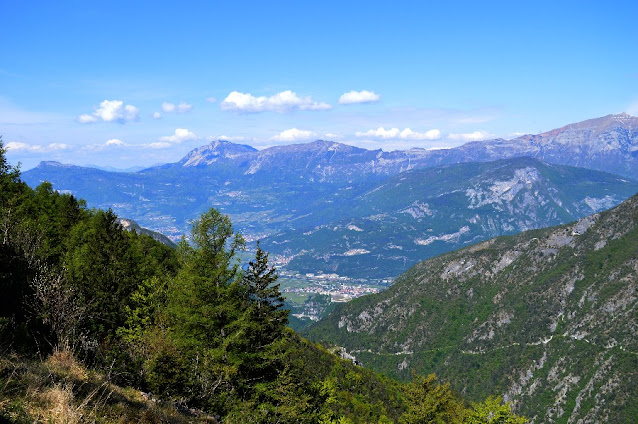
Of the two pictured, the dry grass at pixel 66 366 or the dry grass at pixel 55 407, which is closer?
the dry grass at pixel 55 407

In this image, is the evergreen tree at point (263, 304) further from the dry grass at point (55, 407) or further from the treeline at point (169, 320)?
the dry grass at point (55, 407)

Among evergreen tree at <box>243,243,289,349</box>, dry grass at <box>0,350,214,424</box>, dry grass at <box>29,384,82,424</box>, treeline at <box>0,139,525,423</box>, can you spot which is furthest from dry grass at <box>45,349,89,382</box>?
evergreen tree at <box>243,243,289,349</box>

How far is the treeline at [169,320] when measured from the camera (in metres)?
17.6

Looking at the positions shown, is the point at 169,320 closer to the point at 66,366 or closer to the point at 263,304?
the point at 263,304

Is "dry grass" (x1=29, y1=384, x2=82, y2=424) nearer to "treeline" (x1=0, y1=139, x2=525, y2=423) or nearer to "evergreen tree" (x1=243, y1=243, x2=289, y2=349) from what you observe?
"treeline" (x1=0, y1=139, x2=525, y2=423)

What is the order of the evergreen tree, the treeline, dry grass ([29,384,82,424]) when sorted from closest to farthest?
dry grass ([29,384,82,424]) → the treeline → the evergreen tree

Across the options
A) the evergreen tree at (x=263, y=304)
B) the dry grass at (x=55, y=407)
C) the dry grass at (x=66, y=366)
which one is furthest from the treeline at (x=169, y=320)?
the dry grass at (x=55, y=407)

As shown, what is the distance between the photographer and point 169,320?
26859 mm

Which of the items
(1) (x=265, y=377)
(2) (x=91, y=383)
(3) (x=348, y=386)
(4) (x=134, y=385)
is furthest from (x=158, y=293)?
(3) (x=348, y=386)

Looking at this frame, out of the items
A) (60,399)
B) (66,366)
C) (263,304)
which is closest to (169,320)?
(263,304)

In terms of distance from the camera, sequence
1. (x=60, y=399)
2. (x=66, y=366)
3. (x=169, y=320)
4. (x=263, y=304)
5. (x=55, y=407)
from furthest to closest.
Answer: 1. (x=263, y=304)
2. (x=169, y=320)
3. (x=66, y=366)
4. (x=60, y=399)
5. (x=55, y=407)

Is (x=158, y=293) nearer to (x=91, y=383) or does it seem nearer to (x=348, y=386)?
(x=91, y=383)

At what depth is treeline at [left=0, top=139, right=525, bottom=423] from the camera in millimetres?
17578

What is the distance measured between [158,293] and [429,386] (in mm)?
34314
